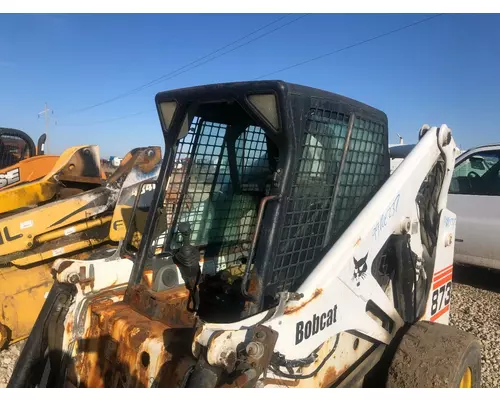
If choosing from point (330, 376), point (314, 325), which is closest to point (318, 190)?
point (314, 325)

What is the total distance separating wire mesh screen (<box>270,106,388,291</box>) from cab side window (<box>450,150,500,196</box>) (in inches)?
142

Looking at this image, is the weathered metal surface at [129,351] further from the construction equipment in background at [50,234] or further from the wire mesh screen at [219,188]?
the construction equipment in background at [50,234]

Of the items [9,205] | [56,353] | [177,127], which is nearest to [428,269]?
[177,127]

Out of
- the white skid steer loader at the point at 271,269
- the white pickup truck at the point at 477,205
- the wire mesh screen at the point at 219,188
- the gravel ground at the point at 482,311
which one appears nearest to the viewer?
the white skid steer loader at the point at 271,269

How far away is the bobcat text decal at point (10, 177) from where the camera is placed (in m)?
5.38

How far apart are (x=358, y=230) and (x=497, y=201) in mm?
3864

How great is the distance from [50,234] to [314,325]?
3067 mm

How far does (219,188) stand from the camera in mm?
2736

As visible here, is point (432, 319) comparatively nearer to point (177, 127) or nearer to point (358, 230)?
point (358, 230)

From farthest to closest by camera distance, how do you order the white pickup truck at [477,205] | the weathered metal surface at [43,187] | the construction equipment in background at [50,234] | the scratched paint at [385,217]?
1. the white pickup truck at [477,205]
2. the weathered metal surface at [43,187]
3. the construction equipment in background at [50,234]
4. the scratched paint at [385,217]

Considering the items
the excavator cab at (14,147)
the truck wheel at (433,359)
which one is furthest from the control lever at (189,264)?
the excavator cab at (14,147)

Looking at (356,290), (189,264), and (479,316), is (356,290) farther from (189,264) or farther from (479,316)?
(479,316)

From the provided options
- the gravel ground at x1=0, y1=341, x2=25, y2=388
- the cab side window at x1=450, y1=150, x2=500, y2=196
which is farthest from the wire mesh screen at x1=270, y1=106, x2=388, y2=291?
the cab side window at x1=450, y1=150, x2=500, y2=196

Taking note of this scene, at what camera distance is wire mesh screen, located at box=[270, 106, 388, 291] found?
2.04 metres
